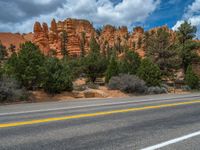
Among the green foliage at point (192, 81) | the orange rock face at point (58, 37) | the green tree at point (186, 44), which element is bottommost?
the green foliage at point (192, 81)

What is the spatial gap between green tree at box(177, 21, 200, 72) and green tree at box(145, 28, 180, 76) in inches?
113

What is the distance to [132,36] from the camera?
11550 centimetres

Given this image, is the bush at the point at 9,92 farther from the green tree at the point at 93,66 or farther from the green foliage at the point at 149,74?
the green tree at the point at 93,66

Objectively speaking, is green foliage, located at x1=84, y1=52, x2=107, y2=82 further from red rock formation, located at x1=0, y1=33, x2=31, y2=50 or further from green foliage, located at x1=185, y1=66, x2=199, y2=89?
red rock formation, located at x1=0, y1=33, x2=31, y2=50

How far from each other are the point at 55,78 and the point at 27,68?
9.47ft

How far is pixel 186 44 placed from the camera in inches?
1544

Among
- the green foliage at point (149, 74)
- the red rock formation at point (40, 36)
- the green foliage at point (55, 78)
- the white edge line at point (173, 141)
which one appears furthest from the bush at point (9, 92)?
the red rock formation at point (40, 36)

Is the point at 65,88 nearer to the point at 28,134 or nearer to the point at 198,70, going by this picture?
the point at 28,134

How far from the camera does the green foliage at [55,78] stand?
20.2 m

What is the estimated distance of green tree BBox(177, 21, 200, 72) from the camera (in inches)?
1534

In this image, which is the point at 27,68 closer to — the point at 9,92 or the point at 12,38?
the point at 9,92

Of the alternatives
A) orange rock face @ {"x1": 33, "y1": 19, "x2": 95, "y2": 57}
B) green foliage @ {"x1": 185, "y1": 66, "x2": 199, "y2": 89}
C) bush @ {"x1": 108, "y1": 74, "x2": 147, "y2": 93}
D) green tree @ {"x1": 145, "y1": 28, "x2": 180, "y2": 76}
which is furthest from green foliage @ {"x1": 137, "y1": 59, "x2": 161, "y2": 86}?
orange rock face @ {"x1": 33, "y1": 19, "x2": 95, "y2": 57}

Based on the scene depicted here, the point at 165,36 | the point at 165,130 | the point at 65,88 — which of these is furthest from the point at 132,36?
the point at 165,130

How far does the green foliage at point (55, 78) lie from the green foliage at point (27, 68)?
0.69 m
